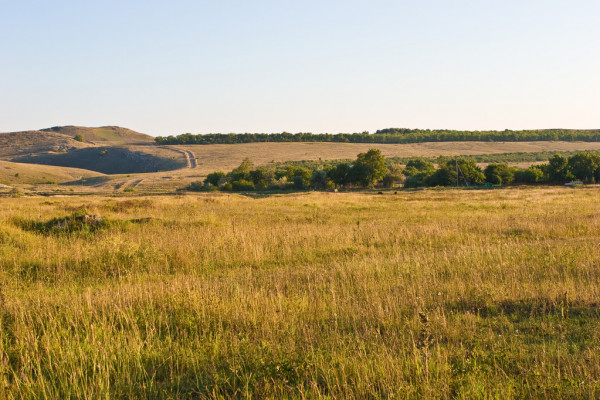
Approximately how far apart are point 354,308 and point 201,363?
249 centimetres

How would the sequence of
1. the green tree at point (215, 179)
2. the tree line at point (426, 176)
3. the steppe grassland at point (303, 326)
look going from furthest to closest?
the green tree at point (215, 179) → the tree line at point (426, 176) → the steppe grassland at point (303, 326)

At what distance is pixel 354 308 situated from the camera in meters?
6.54

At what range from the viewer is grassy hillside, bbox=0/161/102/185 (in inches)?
3932

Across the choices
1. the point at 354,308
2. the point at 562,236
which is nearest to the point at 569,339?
the point at 354,308

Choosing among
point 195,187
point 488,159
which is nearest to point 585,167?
point 488,159

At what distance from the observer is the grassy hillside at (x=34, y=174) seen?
99881mm

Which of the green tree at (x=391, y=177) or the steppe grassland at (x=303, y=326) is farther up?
the steppe grassland at (x=303, y=326)

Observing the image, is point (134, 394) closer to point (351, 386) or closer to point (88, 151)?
point (351, 386)

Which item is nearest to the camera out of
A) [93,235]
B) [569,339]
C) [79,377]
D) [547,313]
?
[79,377]

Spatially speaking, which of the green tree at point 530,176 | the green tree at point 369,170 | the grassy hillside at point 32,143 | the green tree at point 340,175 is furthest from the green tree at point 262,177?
the grassy hillside at point 32,143

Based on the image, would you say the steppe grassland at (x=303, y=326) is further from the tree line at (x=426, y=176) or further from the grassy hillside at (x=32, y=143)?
the grassy hillside at (x=32, y=143)

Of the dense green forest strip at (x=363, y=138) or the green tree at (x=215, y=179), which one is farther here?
the dense green forest strip at (x=363, y=138)

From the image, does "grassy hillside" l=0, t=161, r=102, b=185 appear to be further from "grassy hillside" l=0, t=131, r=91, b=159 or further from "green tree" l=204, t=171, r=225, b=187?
"grassy hillside" l=0, t=131, r=91, b=159

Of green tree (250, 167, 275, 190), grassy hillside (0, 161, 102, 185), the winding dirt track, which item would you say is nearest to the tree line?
green tree (250, 167, 275, 190)
